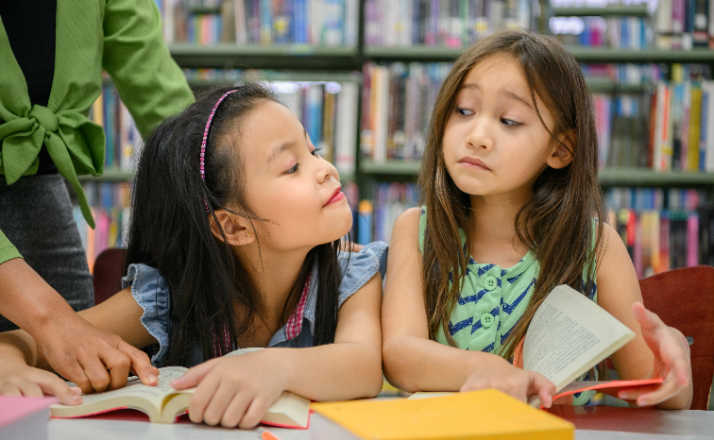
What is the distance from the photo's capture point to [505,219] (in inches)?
45.8

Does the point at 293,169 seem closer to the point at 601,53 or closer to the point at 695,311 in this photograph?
the point at 695,311

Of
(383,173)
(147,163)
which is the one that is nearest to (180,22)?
(383,173)

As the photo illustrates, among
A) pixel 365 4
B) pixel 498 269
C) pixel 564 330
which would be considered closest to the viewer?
pixel 564 330

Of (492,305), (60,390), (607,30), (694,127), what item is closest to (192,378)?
(60,390)

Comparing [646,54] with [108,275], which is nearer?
[108,275]

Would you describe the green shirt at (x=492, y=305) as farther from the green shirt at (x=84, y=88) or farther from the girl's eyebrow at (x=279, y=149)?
the green shirt at (x=84, y=88)

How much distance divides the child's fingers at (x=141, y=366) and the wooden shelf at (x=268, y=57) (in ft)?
5.70

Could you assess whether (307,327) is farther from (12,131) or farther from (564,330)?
(12,131)

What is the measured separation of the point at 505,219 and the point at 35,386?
0.78 metres

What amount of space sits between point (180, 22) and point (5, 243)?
1.90 m

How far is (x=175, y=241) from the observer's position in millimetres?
1022

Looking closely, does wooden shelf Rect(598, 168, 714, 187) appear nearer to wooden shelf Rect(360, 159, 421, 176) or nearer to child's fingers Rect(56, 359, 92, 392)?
wooden shelf Rect(360, 159, 421, 176)

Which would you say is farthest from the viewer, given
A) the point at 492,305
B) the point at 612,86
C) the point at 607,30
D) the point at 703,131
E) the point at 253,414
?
the point at 607,30

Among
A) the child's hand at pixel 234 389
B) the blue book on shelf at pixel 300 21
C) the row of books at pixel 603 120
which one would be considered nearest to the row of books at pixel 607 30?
the row of books at pixel 603 120
